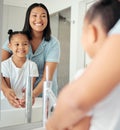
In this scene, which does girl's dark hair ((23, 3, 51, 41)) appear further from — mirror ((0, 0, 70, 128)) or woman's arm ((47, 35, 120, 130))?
woman's arm ((47, 35, 120, 130))

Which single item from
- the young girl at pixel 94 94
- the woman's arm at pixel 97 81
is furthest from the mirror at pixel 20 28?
the woman's arm at pixel 97 81

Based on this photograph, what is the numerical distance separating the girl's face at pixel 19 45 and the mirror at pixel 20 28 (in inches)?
1.6

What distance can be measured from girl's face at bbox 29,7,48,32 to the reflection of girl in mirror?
0.07m

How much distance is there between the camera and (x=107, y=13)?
365 mm

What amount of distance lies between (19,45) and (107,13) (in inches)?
27.1

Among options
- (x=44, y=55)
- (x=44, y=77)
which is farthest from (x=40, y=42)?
(x=44, y=77)

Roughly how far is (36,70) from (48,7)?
342mm

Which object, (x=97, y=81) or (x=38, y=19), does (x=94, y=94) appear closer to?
(x=97, y=81)

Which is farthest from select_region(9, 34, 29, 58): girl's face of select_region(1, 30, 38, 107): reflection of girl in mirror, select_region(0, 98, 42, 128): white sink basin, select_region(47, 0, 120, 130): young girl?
select_region(47, 0, 120, 130): young girl

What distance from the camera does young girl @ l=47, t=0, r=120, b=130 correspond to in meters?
0.30

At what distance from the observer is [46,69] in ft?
3.48

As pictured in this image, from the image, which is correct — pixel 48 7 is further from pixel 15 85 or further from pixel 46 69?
pixel 15 85

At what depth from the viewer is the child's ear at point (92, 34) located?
0.37 metres

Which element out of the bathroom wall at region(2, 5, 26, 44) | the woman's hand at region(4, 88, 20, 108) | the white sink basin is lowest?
the white sink basin
